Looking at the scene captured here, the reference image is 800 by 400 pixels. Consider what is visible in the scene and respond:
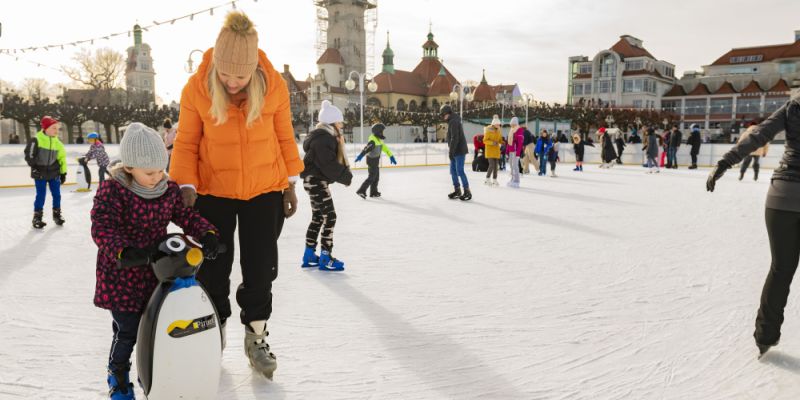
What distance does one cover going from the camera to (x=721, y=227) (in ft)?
21.0

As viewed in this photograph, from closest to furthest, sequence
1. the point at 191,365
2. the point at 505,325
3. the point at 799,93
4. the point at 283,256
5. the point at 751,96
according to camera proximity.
A: the point at 191,365, the point at 799,93, the point at 505,325, the point at 283,256, the point at 751,96

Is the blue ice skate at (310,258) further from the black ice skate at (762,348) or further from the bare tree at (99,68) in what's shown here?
the bare tree at (99,68)

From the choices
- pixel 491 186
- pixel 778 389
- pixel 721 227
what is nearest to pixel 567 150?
pixel 491 186

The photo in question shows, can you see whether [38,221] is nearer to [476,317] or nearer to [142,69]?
[476,317]

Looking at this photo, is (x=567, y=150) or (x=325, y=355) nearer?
(x=325, y=355)

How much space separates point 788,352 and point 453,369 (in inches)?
65.0

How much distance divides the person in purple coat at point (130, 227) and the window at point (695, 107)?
Answer: 5933 centimetres

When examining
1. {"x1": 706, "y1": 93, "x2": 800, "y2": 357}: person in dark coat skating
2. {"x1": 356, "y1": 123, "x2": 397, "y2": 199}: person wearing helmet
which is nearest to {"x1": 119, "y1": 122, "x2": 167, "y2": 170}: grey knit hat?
{"x1": 706, "y1": 93, "x2": 800, "y2": 357}: person in dark coat skating

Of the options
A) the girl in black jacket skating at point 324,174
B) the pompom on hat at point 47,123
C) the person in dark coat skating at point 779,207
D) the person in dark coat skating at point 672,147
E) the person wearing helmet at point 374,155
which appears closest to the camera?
the person in dark coat skating at point 779,207

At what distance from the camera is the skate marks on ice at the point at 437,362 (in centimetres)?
226

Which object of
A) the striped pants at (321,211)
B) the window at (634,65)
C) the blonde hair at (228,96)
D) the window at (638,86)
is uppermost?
the window at (634,65)

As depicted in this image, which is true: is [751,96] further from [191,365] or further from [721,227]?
[191,365]

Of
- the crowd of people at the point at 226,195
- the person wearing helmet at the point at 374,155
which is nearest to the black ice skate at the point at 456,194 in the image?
the person wearing helmet at the point at 374,155

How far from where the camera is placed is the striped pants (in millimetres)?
4273
